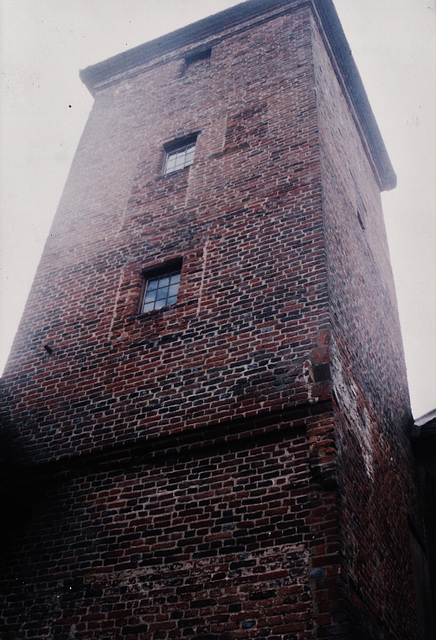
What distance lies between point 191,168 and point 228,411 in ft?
16.4

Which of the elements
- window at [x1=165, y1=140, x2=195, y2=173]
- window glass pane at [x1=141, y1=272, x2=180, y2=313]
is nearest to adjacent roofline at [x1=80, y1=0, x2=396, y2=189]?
window at [x1=165, y1=140, x2=195, y2=173]

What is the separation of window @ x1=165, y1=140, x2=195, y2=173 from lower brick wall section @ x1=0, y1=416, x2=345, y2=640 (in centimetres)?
567

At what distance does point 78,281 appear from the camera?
30.1ft

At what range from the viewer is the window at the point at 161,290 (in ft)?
27.1

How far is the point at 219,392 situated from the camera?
6.56 m

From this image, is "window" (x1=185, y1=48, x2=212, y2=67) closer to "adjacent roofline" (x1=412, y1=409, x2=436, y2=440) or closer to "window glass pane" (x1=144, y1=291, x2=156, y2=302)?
"window glass pane" (x1=144, y1=291, x2=156, y2=302)

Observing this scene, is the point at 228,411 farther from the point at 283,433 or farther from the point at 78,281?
the point at 78,281

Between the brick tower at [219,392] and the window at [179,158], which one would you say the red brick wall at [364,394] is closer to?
the brick tower at [219,392]

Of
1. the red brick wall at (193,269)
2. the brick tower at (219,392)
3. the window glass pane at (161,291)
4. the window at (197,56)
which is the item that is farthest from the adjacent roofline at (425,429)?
the window at (197,56)

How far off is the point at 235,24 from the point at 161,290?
293 inches

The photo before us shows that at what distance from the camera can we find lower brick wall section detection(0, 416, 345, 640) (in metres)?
5.00

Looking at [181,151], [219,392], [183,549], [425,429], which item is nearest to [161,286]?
[219,392]

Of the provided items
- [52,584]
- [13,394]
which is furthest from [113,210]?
[52,584]

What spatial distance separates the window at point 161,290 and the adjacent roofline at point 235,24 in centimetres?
705
